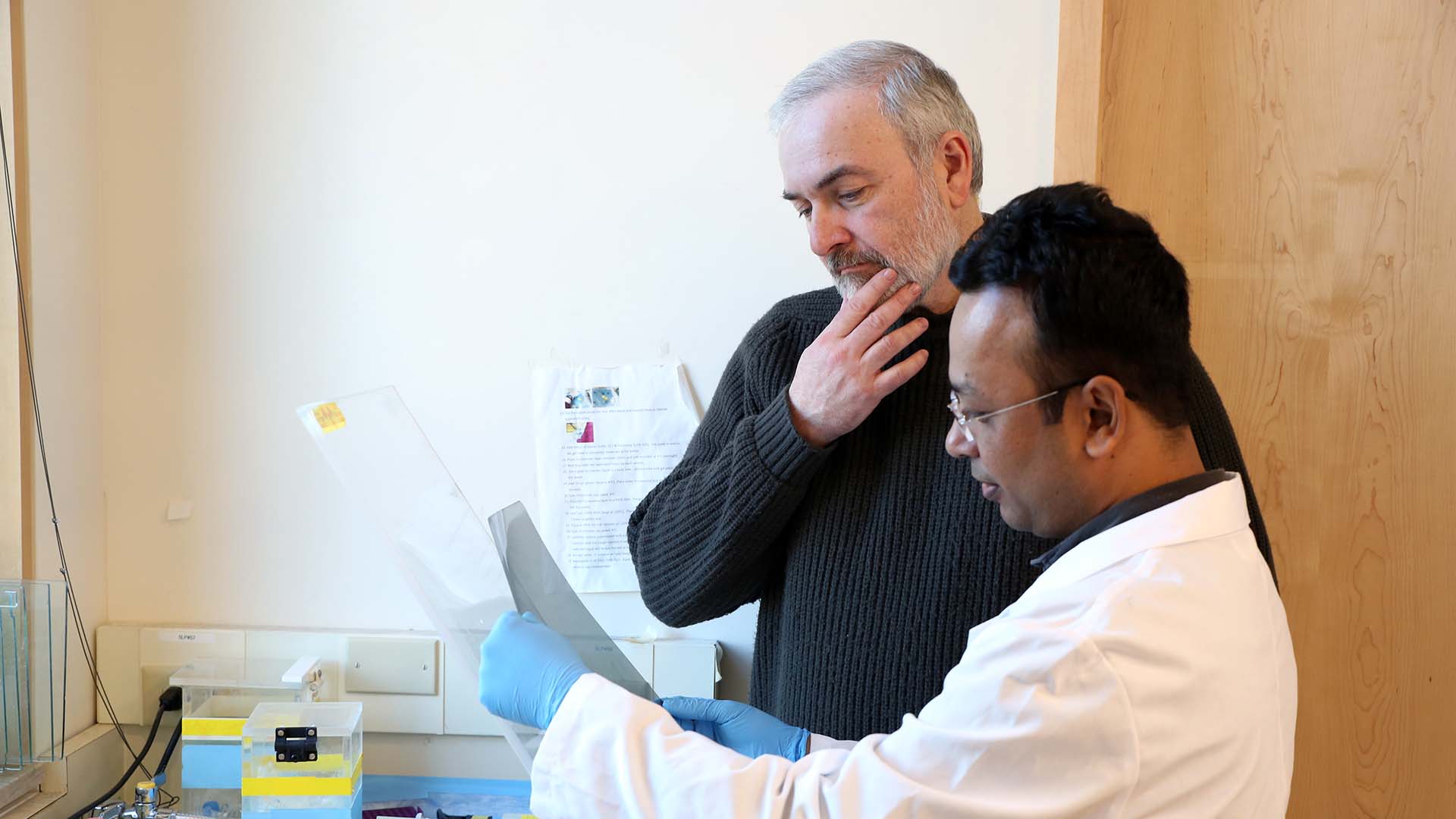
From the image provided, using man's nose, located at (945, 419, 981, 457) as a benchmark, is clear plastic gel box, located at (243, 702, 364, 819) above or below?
below

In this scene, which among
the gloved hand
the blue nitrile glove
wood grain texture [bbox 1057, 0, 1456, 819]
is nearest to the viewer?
the blue nitrile glove

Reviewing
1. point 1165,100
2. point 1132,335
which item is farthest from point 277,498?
point 1165,100

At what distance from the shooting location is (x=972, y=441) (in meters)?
0.88

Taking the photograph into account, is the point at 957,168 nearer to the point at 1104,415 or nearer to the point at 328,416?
the point at 1104,415

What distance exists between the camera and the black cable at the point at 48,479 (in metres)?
1.56

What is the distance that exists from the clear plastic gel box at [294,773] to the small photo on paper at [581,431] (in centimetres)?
56

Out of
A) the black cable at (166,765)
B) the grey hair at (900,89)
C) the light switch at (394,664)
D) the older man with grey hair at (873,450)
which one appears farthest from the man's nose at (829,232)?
the black cable at (166,765)

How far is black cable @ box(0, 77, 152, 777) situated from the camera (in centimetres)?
156

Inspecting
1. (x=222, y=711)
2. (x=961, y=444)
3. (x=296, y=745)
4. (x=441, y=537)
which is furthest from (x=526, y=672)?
(x=222, y=711)

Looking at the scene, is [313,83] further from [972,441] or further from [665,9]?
[972,441]

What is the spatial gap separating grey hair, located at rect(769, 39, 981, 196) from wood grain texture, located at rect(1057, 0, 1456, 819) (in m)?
0.48

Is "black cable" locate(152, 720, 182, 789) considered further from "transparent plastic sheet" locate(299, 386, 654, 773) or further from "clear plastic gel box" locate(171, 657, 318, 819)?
"transparent plastic sheet" locate(299, 386, 654, 773)

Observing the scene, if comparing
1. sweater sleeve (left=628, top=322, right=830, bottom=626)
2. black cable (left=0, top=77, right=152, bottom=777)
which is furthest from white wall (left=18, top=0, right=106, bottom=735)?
sweater sleeve (left=628, top=322, right=830, bottom=626)

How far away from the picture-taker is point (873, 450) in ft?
4.07
